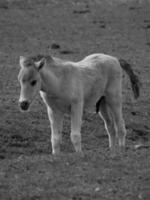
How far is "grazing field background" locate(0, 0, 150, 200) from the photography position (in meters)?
8.98

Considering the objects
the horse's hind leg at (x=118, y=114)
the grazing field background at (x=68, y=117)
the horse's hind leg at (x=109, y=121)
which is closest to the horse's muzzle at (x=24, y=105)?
the grazing field background at (x=68, y=117)

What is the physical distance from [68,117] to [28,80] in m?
4.69

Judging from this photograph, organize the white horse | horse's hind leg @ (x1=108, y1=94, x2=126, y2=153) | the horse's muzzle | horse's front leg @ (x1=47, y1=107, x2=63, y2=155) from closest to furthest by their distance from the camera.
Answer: the horse's muzzle < the white horse < horse's front leg @ (x1=47, y1=107, x2=63, y2=155) < horse's hind leg @ (x1=108, y1=94, x2=126, y2=153)

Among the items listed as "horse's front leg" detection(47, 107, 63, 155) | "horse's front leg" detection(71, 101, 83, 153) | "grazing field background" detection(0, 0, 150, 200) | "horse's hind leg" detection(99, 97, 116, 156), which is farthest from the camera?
"horse's hind leg" detection(99, 97, 116, 156)

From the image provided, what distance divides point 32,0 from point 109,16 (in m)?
5.48

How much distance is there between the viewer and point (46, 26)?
98.4 feet

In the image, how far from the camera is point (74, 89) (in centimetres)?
1177

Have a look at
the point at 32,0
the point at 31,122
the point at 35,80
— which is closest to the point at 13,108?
the point at 31,122

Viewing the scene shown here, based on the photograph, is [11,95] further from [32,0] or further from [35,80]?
[32,0]

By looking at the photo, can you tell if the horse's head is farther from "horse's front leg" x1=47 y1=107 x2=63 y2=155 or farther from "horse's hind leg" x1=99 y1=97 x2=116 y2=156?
"horse's hind leg" x1=99 y1=97 x2=116 y2=156

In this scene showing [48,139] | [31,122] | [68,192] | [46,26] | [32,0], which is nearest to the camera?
[68,192]

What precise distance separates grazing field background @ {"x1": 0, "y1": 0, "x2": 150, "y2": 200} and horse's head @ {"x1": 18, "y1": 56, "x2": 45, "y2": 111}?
0.87 meters

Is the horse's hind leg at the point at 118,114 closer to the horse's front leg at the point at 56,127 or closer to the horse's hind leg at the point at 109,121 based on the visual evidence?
the horse's hind leg at the point at 109,121

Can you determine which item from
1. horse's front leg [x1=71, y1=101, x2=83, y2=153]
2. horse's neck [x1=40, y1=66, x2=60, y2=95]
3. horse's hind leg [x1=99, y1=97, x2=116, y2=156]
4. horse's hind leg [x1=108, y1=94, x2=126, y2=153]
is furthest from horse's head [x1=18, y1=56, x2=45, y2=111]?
horse's hind leg [x1=99, y1=97, x2=116, y2=156]
